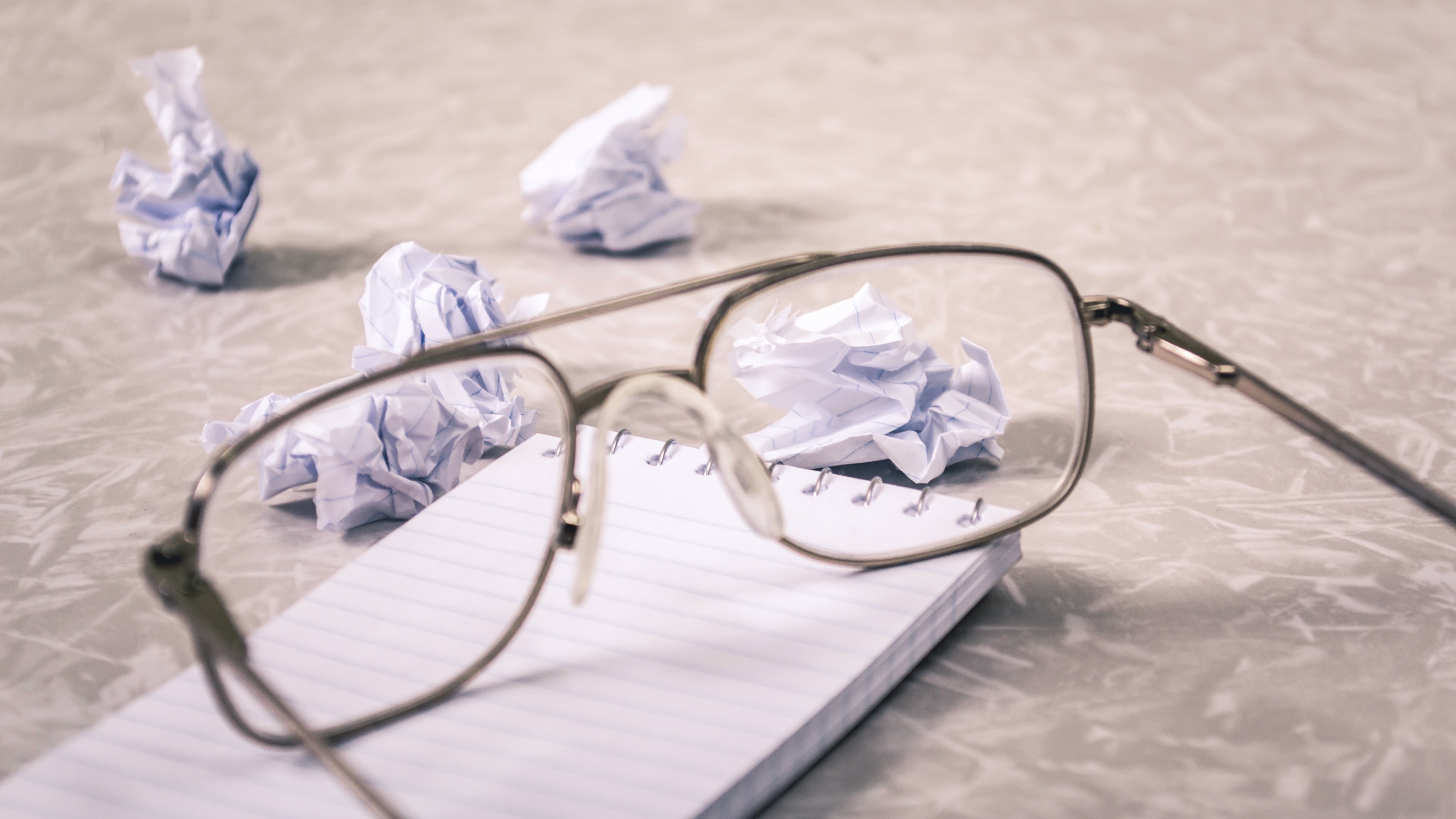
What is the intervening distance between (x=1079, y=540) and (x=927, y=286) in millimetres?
248

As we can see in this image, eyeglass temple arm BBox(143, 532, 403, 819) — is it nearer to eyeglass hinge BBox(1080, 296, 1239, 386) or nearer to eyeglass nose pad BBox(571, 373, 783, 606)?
eyeglass nose pad BBox(571, 373, 783, 606)

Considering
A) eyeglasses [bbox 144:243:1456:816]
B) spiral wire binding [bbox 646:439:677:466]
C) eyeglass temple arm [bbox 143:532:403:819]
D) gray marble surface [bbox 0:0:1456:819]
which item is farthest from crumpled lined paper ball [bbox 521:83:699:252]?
eyeglass temple arm [bbox 143:532:403:819]

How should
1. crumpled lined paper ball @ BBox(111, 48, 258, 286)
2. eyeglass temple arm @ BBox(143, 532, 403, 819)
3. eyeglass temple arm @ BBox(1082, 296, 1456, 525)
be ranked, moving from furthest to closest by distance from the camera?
crumpled lined paper ball @ BBox(111, 48, 258, 286)
eyeglass temple arm @ BBox(1082, 296, 1456, 525)
eyeglass temple arm @ BBox(143, 532, 403, 819)

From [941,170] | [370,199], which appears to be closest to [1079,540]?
[941,170]

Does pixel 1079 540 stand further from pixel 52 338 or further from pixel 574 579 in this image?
pixel 52 338

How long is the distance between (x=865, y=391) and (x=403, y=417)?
18 cm

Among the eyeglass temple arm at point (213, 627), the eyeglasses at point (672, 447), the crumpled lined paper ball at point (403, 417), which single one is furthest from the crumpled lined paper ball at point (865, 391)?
the eyeglass temple arm at point (213, 627)

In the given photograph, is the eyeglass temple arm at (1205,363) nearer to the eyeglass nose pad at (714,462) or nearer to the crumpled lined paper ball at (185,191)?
the eyeglass nose pad at (714,462)

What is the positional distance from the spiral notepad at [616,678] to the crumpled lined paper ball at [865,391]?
0.05m

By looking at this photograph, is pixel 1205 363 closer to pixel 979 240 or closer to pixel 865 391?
pixel 865 391

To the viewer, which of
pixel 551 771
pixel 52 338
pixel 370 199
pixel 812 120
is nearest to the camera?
pixel 551 771

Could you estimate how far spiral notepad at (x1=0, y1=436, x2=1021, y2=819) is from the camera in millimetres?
294

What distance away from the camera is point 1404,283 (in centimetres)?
65

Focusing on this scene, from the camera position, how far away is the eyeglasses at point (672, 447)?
320 millimetres
